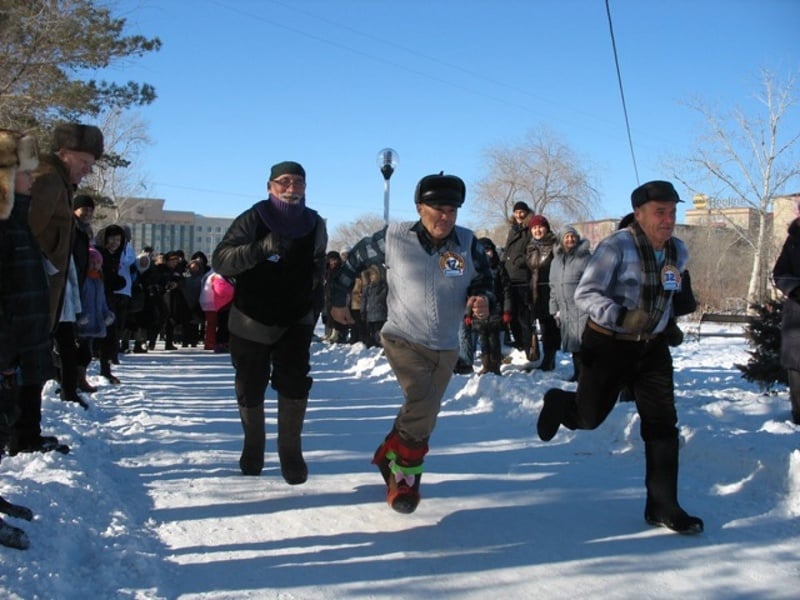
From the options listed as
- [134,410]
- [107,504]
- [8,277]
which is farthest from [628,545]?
[134,410]

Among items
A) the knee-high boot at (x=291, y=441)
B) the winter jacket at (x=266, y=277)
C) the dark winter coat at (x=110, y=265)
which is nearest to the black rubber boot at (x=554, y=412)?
the knee-high boot at (x=291, y=441)

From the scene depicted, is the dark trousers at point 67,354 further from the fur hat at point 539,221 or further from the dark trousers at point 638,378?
the fur hat at point 539,221

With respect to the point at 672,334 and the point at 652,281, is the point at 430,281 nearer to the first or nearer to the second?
the point at 652,281

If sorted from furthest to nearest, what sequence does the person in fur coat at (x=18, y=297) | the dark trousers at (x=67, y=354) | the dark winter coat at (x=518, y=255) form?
the dark winter coat at (x=518, y=255) < the dark trousers at (x=67, y=354) < the person in fur coat at (x=18, y=297)

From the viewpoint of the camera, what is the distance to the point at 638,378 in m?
4.38

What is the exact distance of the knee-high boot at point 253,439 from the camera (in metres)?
4.98

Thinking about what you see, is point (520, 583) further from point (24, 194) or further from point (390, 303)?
point (24, 194)

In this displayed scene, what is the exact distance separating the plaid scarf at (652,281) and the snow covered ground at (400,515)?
45.4 inches

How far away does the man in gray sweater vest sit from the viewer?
4504 millimetres

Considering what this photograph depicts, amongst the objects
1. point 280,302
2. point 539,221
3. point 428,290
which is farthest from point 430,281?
point 539,221

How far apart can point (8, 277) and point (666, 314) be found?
3.40 metres

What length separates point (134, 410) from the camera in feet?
25.8

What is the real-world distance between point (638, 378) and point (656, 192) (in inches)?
41.0

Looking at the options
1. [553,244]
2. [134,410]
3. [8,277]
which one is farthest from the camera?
[553,244]
